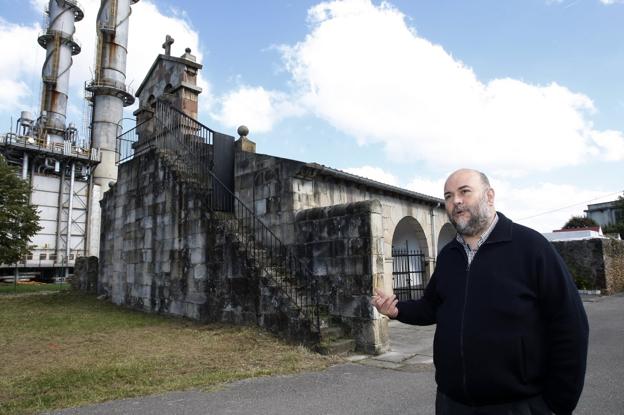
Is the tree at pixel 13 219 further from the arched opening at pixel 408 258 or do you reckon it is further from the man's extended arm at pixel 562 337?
the man's extended arm at pixel 562 337

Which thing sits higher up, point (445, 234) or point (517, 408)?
point (445, 234)

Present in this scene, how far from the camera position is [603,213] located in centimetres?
4241

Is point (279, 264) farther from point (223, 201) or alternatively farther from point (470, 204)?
point (470, 204)

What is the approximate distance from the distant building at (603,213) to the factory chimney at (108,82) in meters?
47.0

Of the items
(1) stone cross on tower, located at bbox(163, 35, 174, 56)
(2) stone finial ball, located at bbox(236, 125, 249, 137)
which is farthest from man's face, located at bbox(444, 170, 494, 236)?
(1) stone cross on tower, located at bbox(163, 35, 174, 56)

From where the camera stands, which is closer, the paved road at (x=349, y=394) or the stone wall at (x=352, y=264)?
the paved road at (x=349, y=394)

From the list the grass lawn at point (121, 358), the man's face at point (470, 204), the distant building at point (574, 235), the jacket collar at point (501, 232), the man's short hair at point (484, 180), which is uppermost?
the distant building at point (574, 235)

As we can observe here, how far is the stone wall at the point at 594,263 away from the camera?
1652 cm

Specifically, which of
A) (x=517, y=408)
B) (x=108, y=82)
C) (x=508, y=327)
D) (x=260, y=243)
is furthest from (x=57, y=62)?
(x=517, y=408)

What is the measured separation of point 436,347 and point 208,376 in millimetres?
4036

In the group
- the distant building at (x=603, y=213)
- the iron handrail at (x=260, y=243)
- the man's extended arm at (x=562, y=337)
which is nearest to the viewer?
the man's extended arm at (x=562, y=337)

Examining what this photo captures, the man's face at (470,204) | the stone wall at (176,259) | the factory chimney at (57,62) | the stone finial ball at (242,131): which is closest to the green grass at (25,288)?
the stone wall at (176,259)

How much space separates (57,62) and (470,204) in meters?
45.4

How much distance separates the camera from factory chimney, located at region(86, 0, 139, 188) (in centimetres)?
3744
